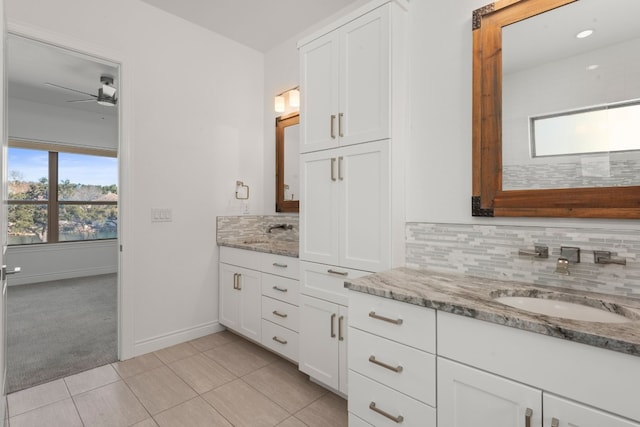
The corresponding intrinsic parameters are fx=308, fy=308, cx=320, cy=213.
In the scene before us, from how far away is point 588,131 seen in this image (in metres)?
1.37

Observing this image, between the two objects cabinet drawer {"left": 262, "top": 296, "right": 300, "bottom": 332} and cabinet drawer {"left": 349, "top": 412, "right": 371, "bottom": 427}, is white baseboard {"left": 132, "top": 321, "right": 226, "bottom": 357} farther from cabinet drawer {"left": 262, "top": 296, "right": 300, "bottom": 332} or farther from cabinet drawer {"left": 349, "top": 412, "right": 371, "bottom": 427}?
cabinet drawer {"left": 349, "top": 412, "right": 371, "bottom": 427}

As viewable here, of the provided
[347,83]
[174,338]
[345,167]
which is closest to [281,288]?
[345,167]

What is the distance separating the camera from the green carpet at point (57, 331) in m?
2.40

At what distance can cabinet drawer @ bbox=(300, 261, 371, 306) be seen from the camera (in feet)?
6.31

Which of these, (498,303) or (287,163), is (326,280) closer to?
(498,303)

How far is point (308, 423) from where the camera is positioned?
178cm

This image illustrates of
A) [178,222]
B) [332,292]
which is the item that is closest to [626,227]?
[332,292]

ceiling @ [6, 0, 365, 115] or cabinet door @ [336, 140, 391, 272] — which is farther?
ceiling @ [6, 0, 365, 115]

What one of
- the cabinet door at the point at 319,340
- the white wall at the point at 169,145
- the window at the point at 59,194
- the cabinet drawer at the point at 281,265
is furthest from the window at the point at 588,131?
the window at the point at 59,194

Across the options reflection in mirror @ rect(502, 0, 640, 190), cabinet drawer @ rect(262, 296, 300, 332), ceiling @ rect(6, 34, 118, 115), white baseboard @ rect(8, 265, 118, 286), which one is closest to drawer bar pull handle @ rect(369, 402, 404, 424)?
cabinet drawer @ rect(262, 296, 300, 332)

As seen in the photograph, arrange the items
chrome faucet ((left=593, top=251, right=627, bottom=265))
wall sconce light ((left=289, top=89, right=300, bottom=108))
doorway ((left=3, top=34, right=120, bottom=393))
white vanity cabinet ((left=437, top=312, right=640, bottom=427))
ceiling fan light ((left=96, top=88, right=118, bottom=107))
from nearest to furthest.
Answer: white vanity cabinet ((left=437, top=312, right=640, bottom=427)) < chrome faucet ((left=593, top=251, right=627, bottom=265)) < wall sconce light ((left=289, top=89, right=300, bottom=108)) < doorway ((left=3, top=34, right=120, bottom=393)) < ceiling fan light ((left=96, top=88, right=118, bottom=107))

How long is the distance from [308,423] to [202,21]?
3358 millimetres

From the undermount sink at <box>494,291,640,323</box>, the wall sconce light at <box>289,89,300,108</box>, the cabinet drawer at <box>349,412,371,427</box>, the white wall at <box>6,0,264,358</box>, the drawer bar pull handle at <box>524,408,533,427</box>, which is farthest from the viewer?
the wall sconce light at <box>289,89,300,108</box>

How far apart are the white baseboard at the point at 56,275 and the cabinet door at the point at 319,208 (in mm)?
5494
